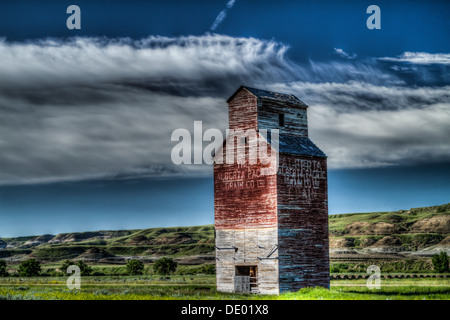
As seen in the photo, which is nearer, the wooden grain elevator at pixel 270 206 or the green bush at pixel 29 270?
the wooden grain elevator at pixel 270 206

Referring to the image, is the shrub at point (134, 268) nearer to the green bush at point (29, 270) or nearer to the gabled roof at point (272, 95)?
the green bush at point (29, 270)

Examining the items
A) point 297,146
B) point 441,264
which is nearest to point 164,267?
point 441,264

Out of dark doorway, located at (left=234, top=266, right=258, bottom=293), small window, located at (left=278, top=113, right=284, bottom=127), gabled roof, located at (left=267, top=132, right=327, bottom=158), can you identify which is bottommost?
dark doorway, located at (left=234, top=266, right=258, bottom=293)

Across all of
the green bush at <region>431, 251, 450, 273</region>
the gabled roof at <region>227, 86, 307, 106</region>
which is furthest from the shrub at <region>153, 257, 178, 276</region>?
the gabled roof at <region>227, 86, 307, 106</region>

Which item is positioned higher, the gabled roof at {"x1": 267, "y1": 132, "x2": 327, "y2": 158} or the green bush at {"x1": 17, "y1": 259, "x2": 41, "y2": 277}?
the gabled roof at {"x1": 267, "y1": 132, "x2": 327, "y2": 158}

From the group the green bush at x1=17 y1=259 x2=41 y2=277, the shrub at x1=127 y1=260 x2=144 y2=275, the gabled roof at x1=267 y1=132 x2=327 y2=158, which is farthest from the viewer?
the shrub at x1=127 y1=260 x2=144 y2=275

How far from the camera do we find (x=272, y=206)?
3691cm

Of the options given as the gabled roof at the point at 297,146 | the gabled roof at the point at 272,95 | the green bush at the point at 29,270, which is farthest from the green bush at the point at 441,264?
the green bush at the point at 29,270

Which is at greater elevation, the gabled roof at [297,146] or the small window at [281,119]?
the small window at [281,119]

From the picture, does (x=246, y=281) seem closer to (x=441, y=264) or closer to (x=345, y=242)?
(x=441, y=264)

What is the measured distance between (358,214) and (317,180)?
139238mm

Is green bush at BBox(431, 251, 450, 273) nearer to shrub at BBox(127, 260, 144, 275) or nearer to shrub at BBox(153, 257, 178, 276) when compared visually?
shrub at BBox(153, 257, 178, 276)
